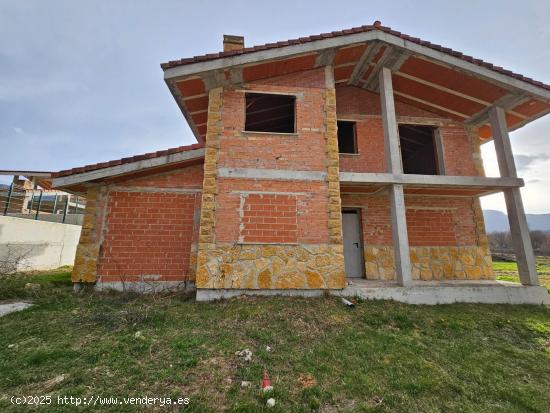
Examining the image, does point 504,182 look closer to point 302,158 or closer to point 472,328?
point 472,328

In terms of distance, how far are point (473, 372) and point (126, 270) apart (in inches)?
283

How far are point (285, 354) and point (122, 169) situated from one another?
5.75 metres

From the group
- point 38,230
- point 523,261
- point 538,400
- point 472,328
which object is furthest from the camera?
point 38,230

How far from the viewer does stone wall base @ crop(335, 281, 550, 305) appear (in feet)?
19.3

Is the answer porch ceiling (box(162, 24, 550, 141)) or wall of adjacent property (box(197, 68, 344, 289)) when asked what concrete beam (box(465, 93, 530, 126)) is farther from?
wall of adjacent property (box(197, 68, 344, 289))

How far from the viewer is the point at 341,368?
3.24 m

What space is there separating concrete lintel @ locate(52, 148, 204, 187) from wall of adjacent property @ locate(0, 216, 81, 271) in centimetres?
477

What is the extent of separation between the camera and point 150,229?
6656mm

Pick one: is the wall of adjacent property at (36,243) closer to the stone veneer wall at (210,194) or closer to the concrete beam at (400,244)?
the stone veneer wall at (210,194)

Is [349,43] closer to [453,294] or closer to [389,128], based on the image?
[389,128]

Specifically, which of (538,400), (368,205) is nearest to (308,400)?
(538,400)

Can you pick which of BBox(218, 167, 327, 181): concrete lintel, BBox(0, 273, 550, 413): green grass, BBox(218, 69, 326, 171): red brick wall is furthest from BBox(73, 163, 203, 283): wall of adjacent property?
BBox(218, 69, 326, 171): red brick wall

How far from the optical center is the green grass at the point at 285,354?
2703mm

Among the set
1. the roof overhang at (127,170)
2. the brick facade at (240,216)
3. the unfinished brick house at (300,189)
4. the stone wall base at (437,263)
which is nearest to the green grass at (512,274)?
the stone wall base at (437,263)
